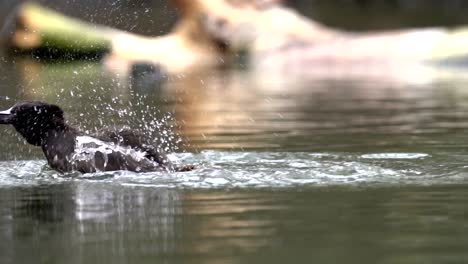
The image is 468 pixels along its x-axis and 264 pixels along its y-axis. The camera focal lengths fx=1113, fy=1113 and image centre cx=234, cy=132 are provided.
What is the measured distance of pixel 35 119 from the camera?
808 cm

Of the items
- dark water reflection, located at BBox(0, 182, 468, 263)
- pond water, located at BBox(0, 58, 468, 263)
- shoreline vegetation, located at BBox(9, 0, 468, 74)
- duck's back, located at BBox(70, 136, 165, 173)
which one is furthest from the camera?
shoreline vegetation, located at BBox(9, 0, 468, 74)

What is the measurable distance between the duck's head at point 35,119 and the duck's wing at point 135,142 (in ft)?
1.05

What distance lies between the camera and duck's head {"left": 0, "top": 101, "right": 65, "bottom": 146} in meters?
8.04

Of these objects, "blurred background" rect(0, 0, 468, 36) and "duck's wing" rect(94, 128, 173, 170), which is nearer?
"duck's wing" rect(94, 128, 173, 170)

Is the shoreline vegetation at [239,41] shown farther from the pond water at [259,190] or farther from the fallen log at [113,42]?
the pond water at [259,190]

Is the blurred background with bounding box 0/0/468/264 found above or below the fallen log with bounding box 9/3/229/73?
below

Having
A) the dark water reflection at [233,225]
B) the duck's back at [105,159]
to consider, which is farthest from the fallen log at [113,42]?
Result: the dark water reflection at [233,225]

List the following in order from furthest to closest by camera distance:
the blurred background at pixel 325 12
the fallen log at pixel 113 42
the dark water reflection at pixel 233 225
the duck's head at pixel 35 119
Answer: the blurred background at pixel 325 12
the fallen log at pixel 113 42
the duck's head at pixel 35 119
the dark water reflection at pixel 233 225

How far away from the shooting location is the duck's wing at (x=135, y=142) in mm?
7926

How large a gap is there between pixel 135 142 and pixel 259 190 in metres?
1.31

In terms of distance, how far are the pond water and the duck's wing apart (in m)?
0.27

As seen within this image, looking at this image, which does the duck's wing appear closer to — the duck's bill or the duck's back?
the duck's back

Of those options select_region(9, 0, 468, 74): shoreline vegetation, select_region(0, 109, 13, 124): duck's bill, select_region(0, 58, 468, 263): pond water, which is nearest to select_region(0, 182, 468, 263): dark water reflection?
select_region(0, 58, 468, 263): pond water

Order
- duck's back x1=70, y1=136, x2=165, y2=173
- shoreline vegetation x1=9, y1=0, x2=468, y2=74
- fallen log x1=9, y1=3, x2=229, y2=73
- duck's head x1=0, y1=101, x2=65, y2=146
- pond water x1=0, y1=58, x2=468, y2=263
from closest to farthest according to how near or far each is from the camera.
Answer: pond water x1=0, y1=58, x2=468, y2=263 → duck's back x1=70, y1=136, x2=165, y2=173 → duck's head x1=0, y1=101, x2=65, y2=146 → fallen log x1=9, y1=3, x2=229, y2=73 → shoreline vegetation x1=9, y1=0, x2=468, y2=74
